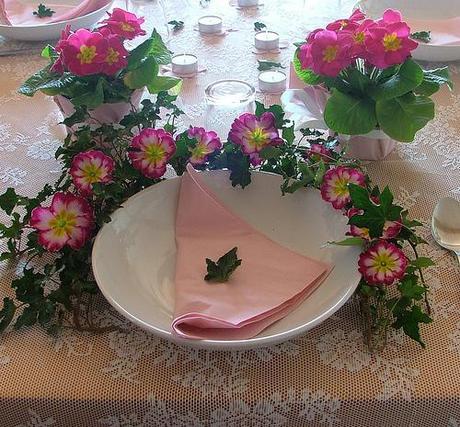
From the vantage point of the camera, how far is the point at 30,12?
1255mm

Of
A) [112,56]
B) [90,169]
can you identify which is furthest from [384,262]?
[112,56]

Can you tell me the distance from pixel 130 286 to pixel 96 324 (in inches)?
2.1

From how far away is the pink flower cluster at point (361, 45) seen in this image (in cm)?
74

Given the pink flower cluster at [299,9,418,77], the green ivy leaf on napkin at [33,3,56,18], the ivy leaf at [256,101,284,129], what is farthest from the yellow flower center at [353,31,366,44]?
the green ivy leaf on napkin at [33,3,56,18]

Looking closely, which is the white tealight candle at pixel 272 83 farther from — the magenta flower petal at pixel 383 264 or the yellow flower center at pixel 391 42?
the magenta flower petal at pixel 383 264

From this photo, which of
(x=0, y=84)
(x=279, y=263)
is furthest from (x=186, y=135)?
(x=0, y=84)

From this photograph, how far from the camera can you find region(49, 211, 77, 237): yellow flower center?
24.9 inches

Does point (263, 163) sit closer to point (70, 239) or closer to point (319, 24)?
point (70, 239)

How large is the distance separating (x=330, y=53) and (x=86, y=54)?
0.30 m

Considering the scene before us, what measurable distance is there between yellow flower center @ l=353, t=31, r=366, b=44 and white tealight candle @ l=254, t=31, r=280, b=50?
445 millimetres

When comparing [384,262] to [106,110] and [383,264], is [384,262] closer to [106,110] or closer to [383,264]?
[383,264]

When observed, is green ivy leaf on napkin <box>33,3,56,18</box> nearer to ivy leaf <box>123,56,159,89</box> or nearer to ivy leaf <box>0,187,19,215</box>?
ivy leaf <box>123,56,159,89</box>

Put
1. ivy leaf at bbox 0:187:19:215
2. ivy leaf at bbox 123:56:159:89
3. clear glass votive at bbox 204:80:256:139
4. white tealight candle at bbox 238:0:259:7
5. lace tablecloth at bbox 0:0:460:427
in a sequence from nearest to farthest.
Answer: lace tablecloth at bbox 0:0:460:427, ivy leaf at bbox 0:187:19:215, ivy leaf at bbox 123:56:159:89, clear glass votive at bbox 204:80:256:139, white tealight candle at bbox 238:0:259:7

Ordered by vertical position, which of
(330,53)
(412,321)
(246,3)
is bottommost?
(246,3)
